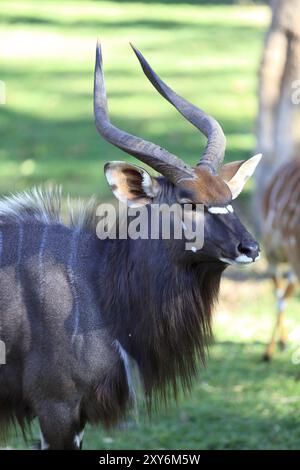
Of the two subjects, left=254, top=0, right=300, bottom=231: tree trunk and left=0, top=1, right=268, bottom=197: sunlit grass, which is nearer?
left=254, top=0, right=300, bottom=231: tree trunk

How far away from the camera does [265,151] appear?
10297 millimetres

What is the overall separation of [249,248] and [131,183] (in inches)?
24.6

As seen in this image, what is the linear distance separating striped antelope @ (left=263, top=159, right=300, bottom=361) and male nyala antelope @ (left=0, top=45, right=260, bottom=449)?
8.66ft

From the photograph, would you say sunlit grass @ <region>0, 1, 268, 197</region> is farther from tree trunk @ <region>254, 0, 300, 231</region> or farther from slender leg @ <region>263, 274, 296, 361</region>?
slender leg @ <region>263, 274, 296, 361</region>

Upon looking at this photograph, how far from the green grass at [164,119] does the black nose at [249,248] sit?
1.95 m

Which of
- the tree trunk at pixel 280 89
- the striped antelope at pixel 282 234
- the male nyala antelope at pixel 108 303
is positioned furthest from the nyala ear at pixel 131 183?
the tree trunk at pixel 280 89

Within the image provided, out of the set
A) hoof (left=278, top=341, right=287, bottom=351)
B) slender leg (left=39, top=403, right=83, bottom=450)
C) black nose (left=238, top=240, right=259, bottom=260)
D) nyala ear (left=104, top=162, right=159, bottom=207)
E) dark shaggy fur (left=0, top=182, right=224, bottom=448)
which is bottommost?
hoof (left=278, top=341, right=287, bottom=351)

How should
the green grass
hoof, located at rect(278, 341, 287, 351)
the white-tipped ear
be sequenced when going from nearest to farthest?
the white-tipped ear
the green grass
hoof, located at rect(278, 341, 287, 351)

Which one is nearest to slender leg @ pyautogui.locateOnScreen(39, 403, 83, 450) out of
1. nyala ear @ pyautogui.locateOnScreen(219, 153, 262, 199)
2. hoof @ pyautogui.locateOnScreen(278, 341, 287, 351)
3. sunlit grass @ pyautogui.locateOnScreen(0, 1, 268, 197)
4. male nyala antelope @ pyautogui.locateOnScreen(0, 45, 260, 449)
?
male nyala antelope @ pyautogui.locateOnScreen(0, 45, 260, 449)

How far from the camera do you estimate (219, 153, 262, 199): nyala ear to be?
438 cm

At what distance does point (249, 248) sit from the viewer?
13.0ft

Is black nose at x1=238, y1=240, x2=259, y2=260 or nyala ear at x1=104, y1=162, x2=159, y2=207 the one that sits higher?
nyala ear at x1=104, y1=162, x2=159, y2=207


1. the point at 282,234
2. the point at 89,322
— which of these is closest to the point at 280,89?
the point at 282,234

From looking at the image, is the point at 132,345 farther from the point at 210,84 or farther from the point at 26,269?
the point at 210,84
